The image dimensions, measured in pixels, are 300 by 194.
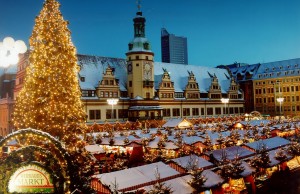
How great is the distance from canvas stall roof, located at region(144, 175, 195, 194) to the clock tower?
41900mm

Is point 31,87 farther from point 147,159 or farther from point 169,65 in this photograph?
point 169,65

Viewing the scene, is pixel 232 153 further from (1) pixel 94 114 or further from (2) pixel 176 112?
(2) pixel 176 112

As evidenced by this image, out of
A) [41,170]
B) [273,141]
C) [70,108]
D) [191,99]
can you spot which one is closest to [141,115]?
[191,99]

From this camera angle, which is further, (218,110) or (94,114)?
(218,110)

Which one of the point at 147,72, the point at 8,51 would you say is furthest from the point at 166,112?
the point at 8,51

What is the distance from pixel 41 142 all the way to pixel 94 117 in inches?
1314

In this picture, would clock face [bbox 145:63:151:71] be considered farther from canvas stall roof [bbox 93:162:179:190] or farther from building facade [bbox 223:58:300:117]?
canvas stall roof [bbox 93:162:179:190]

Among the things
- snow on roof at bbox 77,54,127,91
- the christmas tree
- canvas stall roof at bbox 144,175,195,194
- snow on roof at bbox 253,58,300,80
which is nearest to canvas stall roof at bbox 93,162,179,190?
canvas stall roof at bbox 144,175,195,194

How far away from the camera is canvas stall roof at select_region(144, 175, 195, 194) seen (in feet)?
54.5

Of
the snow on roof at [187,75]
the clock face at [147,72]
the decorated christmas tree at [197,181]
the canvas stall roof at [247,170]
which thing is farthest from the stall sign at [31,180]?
the snow on roof at [187,75]

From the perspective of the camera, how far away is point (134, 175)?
1784cm

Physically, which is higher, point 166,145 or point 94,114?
point 94,114

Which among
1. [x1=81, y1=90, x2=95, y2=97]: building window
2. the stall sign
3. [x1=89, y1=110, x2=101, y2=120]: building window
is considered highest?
[x1=81, y1=90, x2=95, y2=97]: building window

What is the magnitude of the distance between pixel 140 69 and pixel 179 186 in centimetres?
Result: 4345
